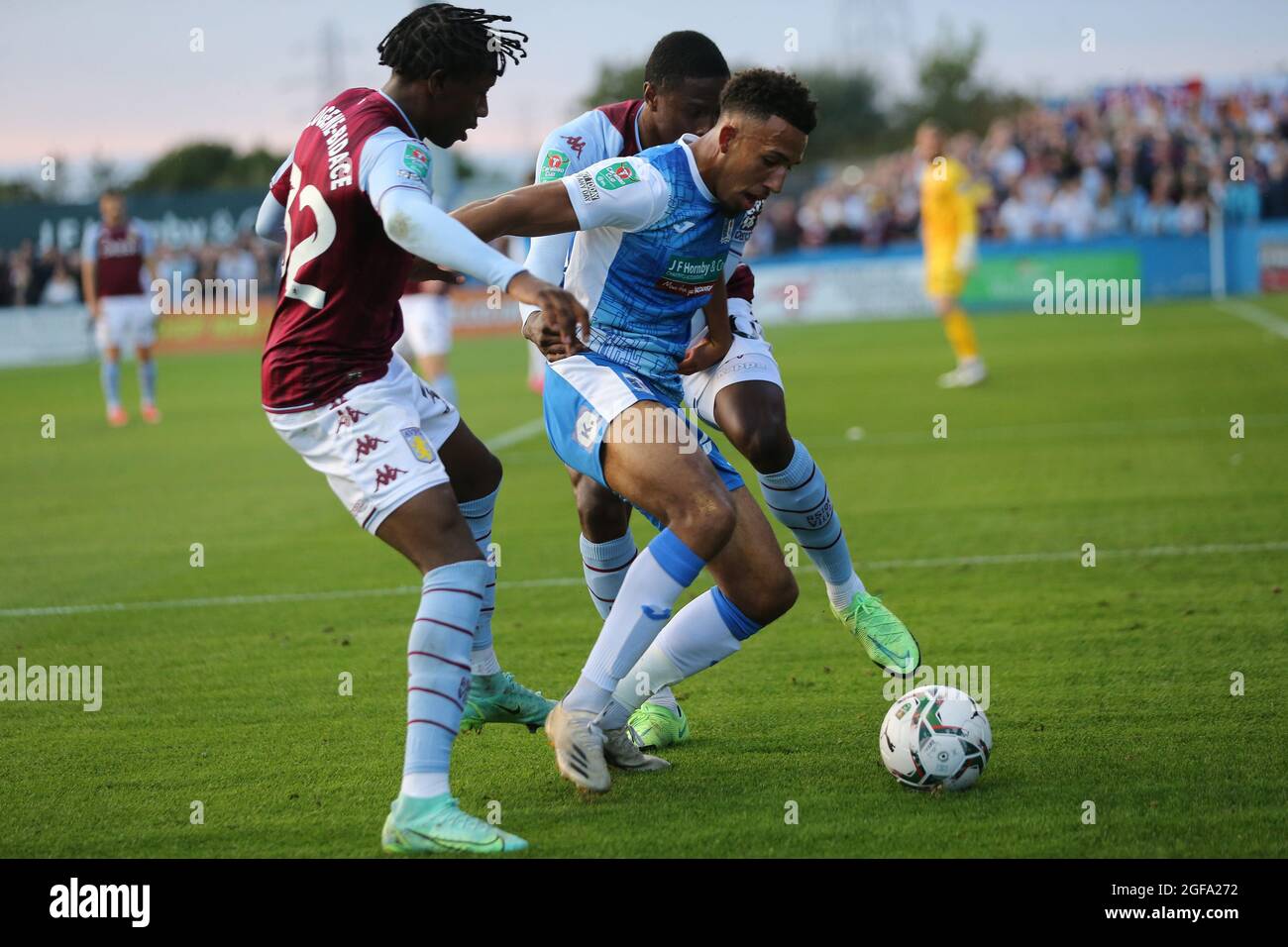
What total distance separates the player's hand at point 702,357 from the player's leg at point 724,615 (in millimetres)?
962

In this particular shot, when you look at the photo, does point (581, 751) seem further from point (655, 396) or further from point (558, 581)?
point (558, 581)

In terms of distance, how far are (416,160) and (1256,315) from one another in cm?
2238

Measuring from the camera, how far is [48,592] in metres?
8.43

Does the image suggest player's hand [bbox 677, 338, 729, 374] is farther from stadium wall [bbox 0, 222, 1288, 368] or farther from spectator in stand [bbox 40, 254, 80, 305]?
spectator in stand [bbox 40, 254, 80, 305]

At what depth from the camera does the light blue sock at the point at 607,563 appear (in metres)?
5.55

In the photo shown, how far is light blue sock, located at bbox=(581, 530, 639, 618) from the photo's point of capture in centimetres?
555

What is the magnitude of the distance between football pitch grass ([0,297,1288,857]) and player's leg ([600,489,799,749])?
324mm

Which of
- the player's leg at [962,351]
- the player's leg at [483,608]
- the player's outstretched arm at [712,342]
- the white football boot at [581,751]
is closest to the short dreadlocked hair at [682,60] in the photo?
the player's outstretched arm at [712,342]

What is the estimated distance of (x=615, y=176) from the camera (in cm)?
452

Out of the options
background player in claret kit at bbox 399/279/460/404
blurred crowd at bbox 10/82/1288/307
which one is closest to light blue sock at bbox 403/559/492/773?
background player in claret kit at bbox 399/279/460/404

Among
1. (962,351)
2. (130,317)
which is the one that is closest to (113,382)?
(130,317)
